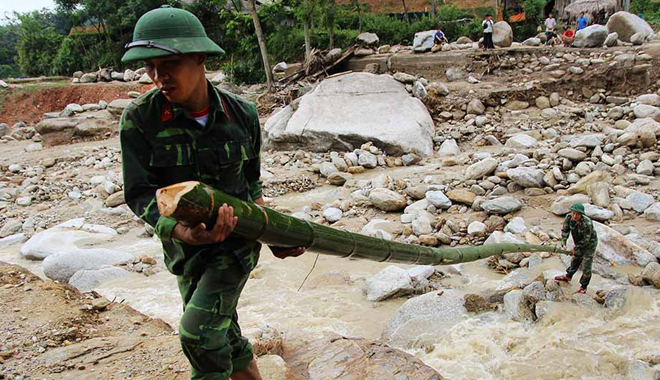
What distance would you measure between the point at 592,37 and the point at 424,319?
11768 mm

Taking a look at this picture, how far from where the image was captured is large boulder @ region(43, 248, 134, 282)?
5.71 m

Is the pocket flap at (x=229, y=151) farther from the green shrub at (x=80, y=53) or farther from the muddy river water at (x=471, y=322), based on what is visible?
the green shrub at (x=80, y=53)

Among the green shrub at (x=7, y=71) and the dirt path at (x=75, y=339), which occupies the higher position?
the green shrub at (x=7, y=71)

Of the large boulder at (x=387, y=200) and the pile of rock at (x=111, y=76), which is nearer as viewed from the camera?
the large boulder at (x=387, y=200)

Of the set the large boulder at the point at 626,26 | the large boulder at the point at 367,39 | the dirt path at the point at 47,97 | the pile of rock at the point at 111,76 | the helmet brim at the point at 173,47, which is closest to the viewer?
the helmet brim at the point at 173,47

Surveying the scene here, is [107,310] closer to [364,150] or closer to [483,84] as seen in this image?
[364,150]

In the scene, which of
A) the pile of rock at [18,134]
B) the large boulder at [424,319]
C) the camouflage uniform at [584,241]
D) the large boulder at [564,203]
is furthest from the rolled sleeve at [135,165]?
the pile of rock at [18,134]

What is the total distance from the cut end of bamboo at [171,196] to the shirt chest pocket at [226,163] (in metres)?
0.30

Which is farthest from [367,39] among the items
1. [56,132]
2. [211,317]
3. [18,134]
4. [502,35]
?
[211,317]

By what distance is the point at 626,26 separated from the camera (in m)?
13.2

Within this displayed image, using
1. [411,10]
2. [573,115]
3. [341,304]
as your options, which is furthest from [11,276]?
[411,10]

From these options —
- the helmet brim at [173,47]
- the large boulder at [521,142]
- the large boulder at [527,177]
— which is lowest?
the large boulder at [521,142]

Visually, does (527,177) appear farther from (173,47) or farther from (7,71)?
(7,71)

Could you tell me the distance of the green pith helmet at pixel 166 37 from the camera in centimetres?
155
